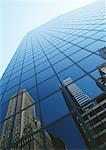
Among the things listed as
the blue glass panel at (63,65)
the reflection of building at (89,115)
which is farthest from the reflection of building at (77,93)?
the blue glass panel at (63,65)

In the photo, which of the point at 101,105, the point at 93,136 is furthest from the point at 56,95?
the point at 93,136

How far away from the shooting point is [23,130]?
5.76m

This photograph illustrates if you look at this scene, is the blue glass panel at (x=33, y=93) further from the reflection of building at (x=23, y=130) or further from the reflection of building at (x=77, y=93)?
the reflection of building at (x=77, y=93)

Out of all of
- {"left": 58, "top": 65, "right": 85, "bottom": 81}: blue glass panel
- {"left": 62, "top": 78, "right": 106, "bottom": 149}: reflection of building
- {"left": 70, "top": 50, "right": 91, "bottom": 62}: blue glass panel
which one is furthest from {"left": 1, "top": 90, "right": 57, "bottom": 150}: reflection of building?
{"left": 70, "top": 50, "right": 91, "bottom": 62}: blue glass panel

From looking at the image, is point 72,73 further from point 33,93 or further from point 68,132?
point 68,132

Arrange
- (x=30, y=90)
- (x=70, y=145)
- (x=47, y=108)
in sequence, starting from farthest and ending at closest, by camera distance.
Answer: (x=30, y=90) → (x=47, y=108) → (x=70, y=145)

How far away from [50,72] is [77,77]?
2217 mm

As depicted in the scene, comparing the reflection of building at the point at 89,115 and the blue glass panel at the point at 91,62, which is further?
the blue glass panel at the point at 91,62

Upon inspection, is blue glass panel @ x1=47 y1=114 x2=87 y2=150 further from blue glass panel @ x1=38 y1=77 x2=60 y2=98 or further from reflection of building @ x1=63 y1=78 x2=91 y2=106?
blue glass panel @ x1=38 y1=77 x2=60 y2=98

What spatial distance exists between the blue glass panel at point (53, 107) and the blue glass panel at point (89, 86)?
→ 0.60 meters

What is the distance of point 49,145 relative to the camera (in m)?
4.69

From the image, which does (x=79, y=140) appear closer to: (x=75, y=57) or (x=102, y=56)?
(x=102, y=56)

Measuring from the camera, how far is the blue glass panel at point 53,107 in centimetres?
561

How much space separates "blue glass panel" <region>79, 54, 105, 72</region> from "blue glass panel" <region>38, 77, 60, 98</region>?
0.98m
